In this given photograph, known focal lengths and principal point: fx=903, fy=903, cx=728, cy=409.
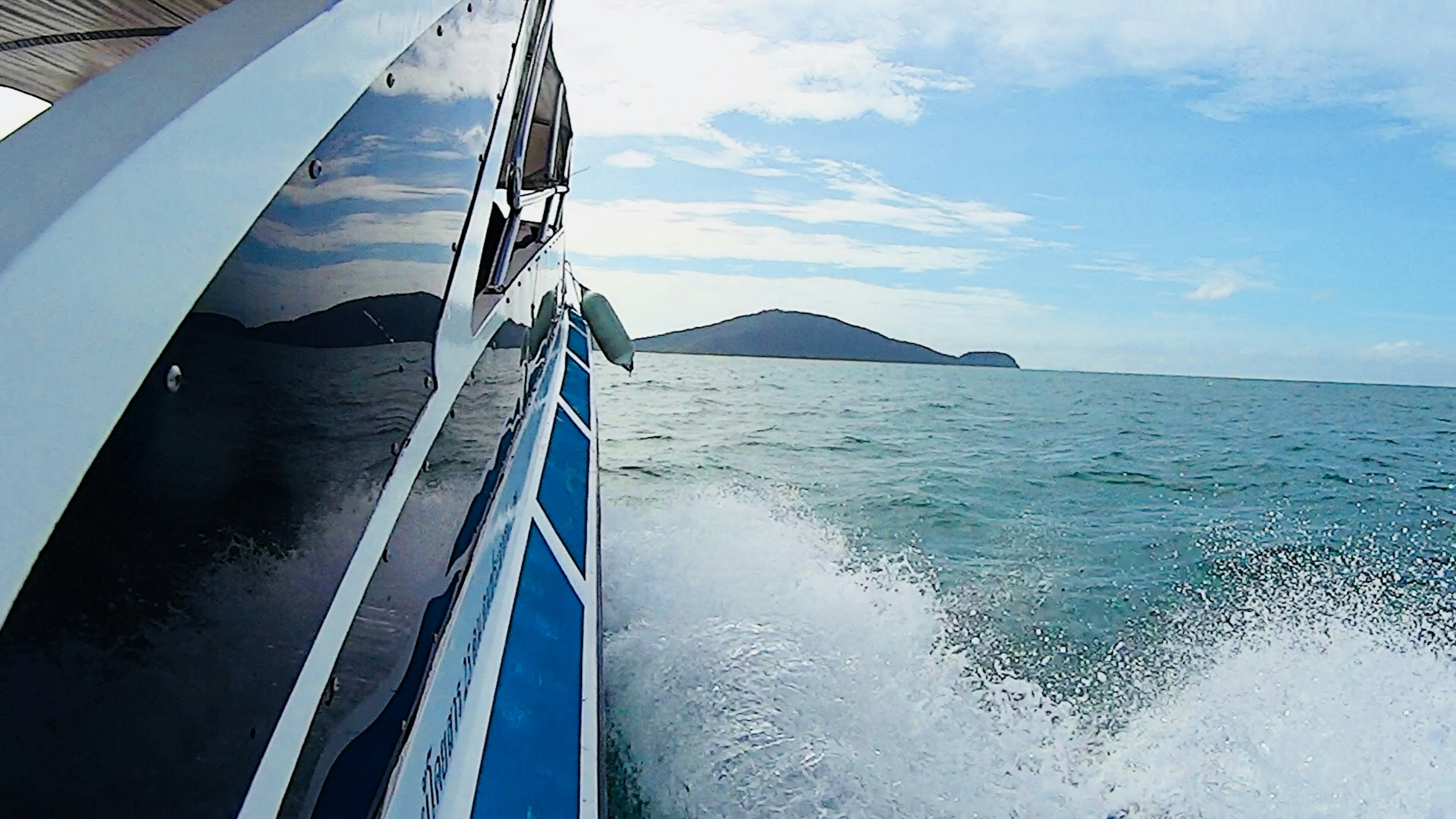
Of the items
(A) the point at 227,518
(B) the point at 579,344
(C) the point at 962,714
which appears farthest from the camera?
(B) the point at 579,344

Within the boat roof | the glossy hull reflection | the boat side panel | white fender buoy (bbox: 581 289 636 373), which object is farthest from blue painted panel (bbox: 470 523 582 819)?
white fender buoy (bbox: 581 289 636 373)

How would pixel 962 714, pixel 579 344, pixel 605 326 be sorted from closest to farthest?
pixel 962 714 → pixel 579 344 → pixel 605 326

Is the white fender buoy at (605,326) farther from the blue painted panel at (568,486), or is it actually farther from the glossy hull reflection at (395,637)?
the glossy hull reflection at (395,637)

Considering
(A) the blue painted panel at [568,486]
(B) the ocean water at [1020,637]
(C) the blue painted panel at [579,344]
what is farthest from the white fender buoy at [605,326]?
(A) the blue painted panel at [568,486]

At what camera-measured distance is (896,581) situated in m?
5.88

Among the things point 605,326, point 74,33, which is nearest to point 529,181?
point 605,326

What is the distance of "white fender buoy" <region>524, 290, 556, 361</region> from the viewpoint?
3.84 metres

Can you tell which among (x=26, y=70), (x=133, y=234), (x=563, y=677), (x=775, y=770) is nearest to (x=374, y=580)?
(x=133, y=234)

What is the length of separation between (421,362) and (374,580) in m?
0.35

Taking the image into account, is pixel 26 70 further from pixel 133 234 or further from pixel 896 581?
pixel 896 581

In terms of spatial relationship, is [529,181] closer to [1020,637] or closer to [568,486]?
Answer: [568,486]

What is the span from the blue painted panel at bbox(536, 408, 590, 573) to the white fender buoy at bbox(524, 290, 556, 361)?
346mm

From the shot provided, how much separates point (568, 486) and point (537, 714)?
5.22 feet

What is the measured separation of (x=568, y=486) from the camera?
3500mm
